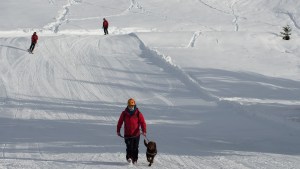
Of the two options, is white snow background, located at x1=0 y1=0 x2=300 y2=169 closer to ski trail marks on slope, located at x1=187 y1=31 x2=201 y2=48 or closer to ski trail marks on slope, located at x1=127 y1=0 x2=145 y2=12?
ski trail marks on slope, located at x1=187 y1=31 x2=201 y2=48

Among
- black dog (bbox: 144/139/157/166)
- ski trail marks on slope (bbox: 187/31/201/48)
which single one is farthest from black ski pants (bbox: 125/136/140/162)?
ski trail marks on slope (bbox: 187/31/201/48)

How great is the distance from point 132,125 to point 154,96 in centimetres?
1014

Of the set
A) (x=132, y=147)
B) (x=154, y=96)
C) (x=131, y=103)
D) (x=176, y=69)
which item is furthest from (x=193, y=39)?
(x=131, y=103)

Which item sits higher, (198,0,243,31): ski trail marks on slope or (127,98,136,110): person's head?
(198,0,243,31): ski trail marks on slope

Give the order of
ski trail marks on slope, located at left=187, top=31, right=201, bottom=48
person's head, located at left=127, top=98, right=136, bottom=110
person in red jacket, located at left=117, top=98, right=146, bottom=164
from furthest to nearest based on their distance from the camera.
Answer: ski trail marks on slope, located at left=187, top=31, right=201, bottom=48
person in red jacket, located at left=117, top=98, right=146, bottom=164
person's head, located at left=127, top=98, right=136, bottom=110

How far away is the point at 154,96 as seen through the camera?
21438mm

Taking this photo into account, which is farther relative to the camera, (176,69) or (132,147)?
(176,69)

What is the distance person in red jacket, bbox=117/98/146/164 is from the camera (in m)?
11.2

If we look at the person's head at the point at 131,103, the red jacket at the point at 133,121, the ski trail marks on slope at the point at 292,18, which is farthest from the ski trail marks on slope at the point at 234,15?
the person's head at the point at 131,103

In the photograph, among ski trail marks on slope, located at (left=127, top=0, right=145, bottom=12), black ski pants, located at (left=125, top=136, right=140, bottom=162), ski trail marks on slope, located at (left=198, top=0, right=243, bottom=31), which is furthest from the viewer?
ski trail marks on slope, located at (left=127, top=0, right=145, bottom=12)

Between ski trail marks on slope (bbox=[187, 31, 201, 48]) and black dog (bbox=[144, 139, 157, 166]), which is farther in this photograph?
ski trail marks on slope (bbox=[187, 31, 201, 48])

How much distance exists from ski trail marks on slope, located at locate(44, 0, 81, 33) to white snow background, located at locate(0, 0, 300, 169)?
33 cm

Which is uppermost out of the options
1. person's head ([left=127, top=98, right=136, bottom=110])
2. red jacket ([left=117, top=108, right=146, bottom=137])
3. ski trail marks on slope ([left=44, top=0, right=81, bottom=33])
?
ski trail marks on slope ([left=44, top=0, right=81, bottom=33])

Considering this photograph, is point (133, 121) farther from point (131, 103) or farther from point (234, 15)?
point (234, 15)
